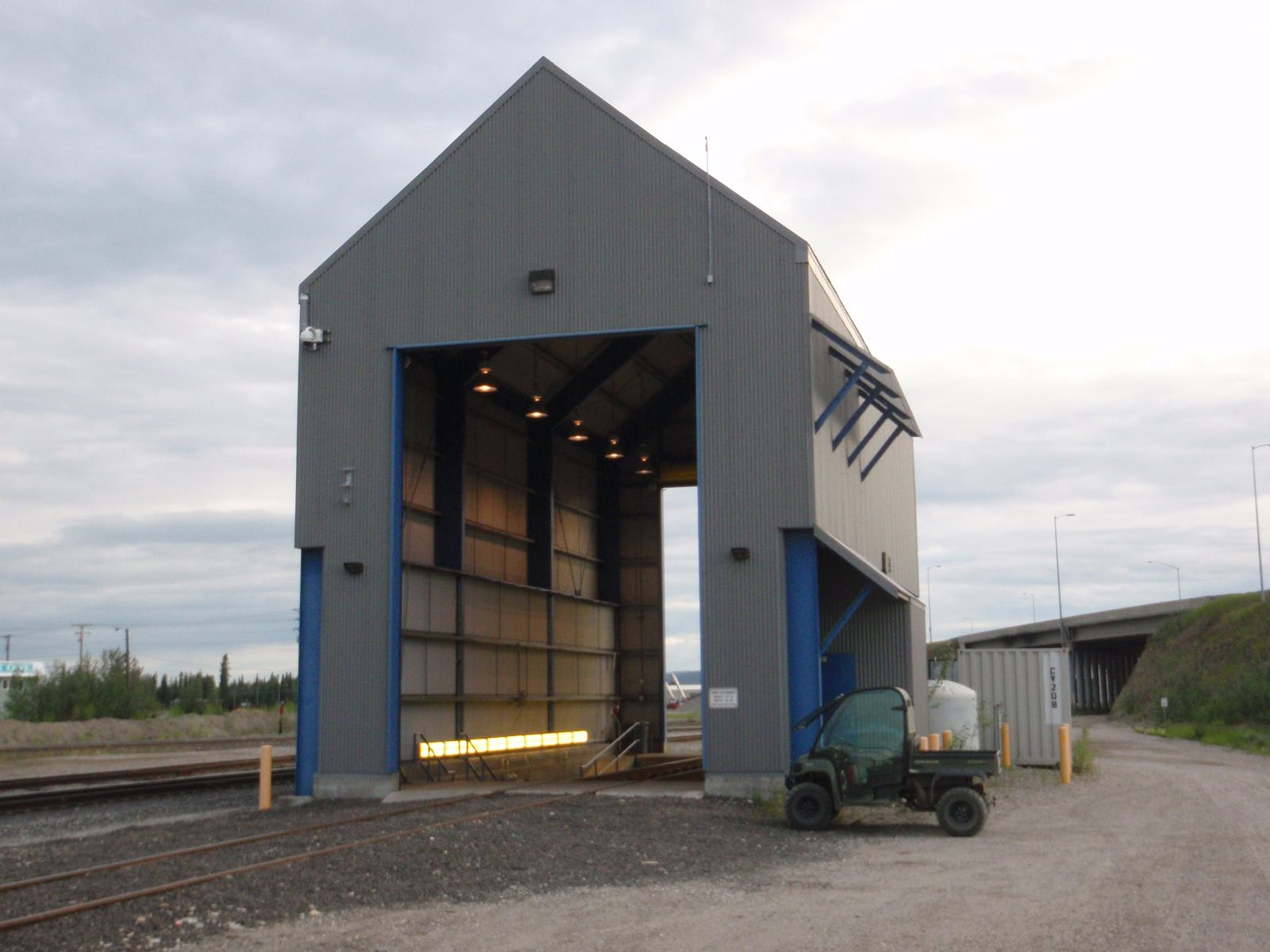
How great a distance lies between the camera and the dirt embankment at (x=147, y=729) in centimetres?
5372

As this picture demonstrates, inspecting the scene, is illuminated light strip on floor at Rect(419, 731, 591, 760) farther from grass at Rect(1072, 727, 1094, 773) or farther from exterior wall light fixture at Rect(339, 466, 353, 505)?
grass at Rect(1072, 727, 1094, 773)

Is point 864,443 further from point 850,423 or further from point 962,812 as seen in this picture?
point 962,812

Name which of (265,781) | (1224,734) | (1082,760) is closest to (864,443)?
(1082,760)

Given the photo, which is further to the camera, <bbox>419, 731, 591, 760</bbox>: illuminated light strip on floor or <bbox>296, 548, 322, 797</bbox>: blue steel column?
<bbox>419, 731, 591, 760</bbox>: illuminated light strip on floor

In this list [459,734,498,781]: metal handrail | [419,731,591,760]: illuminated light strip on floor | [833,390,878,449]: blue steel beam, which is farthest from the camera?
[459,734,498,781]: metal handrail


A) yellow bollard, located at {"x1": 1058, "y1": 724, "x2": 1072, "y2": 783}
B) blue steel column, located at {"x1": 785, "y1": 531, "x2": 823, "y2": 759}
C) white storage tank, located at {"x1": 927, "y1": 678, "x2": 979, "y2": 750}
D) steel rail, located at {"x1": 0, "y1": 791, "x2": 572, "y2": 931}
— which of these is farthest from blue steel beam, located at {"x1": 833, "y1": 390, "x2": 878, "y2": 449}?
steel rail, located at {"x1": 0, "y1": 791, "x2": 572, "y2": 931}

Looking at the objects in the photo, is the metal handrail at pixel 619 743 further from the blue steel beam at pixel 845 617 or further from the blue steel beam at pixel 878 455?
the blue steel beam at pixel 878 455

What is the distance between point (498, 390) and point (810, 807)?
14.7 m

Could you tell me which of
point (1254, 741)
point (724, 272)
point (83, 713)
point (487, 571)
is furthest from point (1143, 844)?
point (83, 713)

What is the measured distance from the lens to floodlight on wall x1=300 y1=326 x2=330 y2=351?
80.6 feet

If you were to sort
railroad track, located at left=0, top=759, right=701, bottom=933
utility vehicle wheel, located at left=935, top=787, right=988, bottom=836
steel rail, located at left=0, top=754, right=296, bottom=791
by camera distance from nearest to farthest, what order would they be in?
railroad track, located at left=0, top=759, right=701, bottom=933
utility vehicle wheel, located at left=935, top=787, right=988, bottom=836
steel rail, located at left=0, top=754, right=296, bottom=791

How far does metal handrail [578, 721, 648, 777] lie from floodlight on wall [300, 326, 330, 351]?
526 inches

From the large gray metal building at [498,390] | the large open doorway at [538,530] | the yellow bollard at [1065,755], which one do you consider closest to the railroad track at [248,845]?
the large gray metal building at [498,390]

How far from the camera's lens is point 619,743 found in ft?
124
